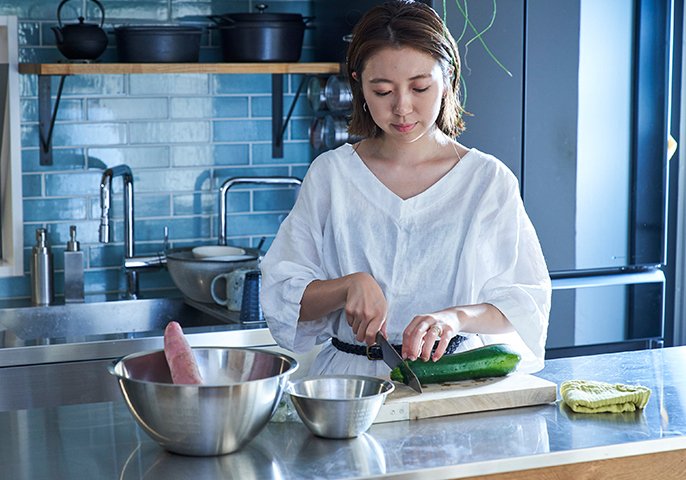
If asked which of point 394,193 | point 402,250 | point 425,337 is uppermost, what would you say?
point 394,193

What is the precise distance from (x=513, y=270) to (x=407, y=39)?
52 cm

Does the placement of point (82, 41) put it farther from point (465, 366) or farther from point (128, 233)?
point (465, 366)

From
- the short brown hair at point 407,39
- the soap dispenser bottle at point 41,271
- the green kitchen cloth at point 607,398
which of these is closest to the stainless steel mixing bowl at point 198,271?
the soap dispenser bottle at point 41,271

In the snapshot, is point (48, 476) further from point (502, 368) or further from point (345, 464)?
point (502, 368)

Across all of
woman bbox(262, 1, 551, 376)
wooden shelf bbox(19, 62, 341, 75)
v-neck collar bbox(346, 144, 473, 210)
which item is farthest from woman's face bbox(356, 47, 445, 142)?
wooden shelf bbox(19, 62, 341, 75)

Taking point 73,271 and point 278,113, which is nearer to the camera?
point 73,271

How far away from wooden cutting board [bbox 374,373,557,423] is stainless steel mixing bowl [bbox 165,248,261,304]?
165 centimetres

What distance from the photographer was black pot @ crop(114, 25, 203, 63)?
11.8 feet

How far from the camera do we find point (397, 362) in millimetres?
2066

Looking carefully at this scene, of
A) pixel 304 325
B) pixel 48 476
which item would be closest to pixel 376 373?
pixel 304 325

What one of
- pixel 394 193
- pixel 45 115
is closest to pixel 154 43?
pixel 45 115

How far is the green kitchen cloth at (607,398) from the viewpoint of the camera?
2.05 m

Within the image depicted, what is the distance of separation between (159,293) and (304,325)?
1.58 m

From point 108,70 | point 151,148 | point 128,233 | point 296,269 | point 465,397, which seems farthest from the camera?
point 151,148
